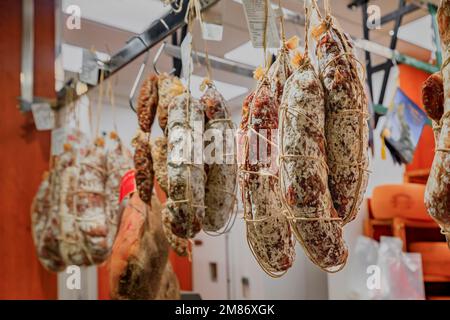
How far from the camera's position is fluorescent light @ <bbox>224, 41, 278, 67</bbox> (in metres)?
1.20

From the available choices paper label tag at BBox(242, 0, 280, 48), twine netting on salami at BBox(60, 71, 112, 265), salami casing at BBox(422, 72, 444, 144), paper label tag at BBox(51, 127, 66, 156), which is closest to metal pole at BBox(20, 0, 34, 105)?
paper label tag at BBox(51, 127, 66, 156)

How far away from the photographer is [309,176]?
0.88m

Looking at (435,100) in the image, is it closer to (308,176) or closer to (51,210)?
(308,176)

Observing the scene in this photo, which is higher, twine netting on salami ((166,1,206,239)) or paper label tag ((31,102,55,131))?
paper label tag ((31,102,55,131))

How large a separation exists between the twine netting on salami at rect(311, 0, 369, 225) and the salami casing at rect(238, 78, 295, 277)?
11 cm

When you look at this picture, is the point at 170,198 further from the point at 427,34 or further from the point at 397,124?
the point at 427,34

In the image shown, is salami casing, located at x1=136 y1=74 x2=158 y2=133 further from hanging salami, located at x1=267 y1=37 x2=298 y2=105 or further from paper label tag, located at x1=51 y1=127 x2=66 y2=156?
paper label tag, located at x1=51 y1=127 x2=66 y2=156

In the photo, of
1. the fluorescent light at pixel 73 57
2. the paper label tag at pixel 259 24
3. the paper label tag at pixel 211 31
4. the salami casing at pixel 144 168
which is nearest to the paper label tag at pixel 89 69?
the fluorescent light at pixel 73 57

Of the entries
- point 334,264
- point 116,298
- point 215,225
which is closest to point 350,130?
point 334,264

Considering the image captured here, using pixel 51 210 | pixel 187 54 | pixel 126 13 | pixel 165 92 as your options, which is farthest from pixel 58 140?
pixel 187 54

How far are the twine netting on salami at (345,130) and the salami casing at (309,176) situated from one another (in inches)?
0.9

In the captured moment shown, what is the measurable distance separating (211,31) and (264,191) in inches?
19.0

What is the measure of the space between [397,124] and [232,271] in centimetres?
87

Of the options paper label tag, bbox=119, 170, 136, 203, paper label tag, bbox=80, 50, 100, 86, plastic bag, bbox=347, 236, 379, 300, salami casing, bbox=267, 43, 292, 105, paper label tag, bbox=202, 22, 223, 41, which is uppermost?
paper label tag, bbox=80, 50, 100, 86
